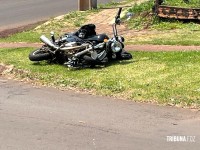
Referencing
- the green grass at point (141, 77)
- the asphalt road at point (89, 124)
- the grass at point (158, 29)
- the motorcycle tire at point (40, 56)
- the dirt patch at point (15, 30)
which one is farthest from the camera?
the dirt patch at point (15, 30)

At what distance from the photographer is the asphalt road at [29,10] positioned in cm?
2248

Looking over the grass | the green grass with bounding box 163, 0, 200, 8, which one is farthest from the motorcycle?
the green grass with bounding box 163, 0, 200, 8

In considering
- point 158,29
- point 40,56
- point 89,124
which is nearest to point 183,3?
point 158,29

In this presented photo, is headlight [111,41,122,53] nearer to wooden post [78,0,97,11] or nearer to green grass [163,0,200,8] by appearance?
green grass [163,0,200,8]

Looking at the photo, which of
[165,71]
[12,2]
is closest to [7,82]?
[165,71]

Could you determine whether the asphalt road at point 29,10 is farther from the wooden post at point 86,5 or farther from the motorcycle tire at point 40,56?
the motorcycle tire at point 40,56

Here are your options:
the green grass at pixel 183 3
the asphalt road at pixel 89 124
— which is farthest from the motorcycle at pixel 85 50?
the green grass at pixel 183 3

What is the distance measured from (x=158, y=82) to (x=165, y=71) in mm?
785

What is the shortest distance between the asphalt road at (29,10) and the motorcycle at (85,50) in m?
8.94

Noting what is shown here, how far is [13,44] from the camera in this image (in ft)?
54.8

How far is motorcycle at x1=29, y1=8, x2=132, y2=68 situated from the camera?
1201 centimetres

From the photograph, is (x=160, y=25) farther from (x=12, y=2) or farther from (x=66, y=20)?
(x=12, y=2)

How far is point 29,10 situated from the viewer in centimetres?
2558

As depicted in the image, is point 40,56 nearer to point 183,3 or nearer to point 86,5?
point 183,3
